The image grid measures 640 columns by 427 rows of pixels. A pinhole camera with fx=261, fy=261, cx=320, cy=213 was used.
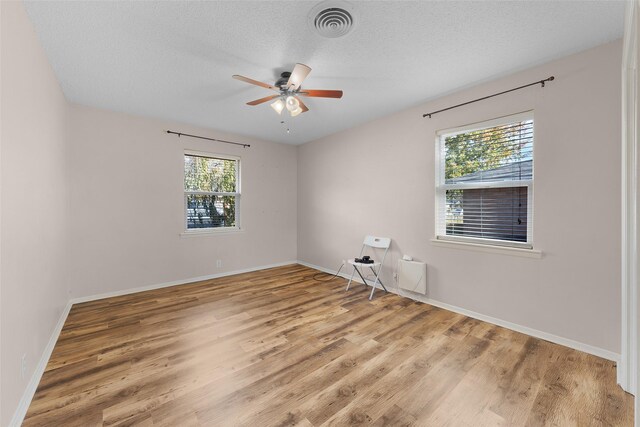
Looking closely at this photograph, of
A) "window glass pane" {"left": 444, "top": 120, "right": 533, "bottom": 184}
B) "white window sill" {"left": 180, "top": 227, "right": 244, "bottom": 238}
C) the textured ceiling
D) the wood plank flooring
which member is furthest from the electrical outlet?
"window glass pane" {"left": 444, "top": 120, "right": 533, "bottom": 184}

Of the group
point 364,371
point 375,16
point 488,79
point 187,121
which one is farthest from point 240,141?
point 364,371

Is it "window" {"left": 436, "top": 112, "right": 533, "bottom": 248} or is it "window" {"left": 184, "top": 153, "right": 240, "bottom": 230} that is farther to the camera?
"window" {"left": 184, "top": 153, "right": 240, "bottom": 230}

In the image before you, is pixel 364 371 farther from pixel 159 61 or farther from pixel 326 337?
pixel 159 61

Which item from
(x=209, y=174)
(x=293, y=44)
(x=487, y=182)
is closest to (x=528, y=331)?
(x=487, y=182)

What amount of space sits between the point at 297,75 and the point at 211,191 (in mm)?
2995

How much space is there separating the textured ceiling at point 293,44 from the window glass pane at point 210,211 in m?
1.71

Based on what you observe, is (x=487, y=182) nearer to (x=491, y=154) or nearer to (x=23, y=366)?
(x=491, y=154)

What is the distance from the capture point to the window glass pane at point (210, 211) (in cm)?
438

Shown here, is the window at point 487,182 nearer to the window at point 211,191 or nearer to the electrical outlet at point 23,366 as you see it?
the window at point 211,191

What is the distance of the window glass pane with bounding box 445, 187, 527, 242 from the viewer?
2.67 meters

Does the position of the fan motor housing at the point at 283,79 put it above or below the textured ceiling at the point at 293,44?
below

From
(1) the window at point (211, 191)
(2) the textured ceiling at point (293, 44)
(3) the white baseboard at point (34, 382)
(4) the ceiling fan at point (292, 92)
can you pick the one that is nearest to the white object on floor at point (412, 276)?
(2) the textured ceiling at point (293, 44)

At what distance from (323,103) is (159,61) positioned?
1.79 meters

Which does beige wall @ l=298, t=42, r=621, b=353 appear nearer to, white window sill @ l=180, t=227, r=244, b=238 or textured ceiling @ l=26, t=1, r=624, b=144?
textured ceiling @ l=26, t=1, r=624, b=144
